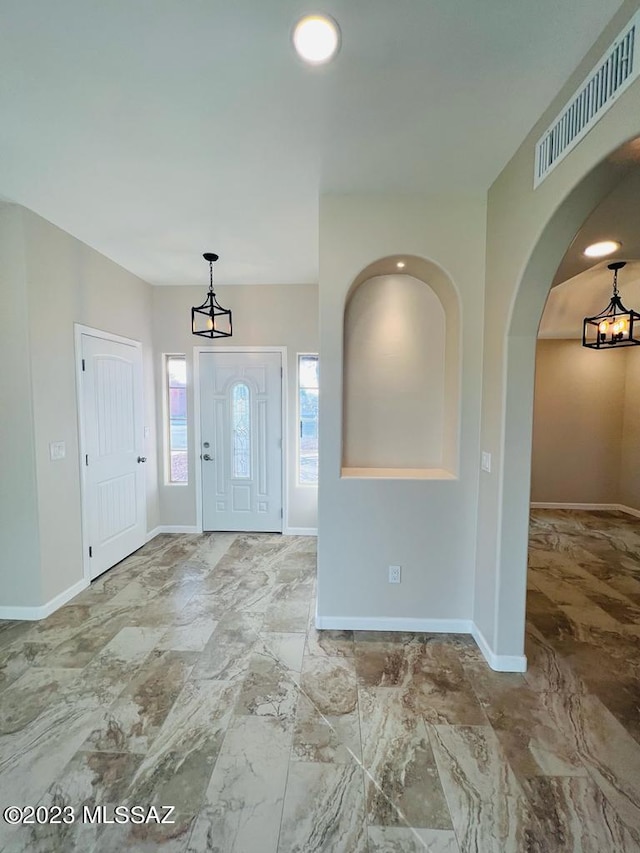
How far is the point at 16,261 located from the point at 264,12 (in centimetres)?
225

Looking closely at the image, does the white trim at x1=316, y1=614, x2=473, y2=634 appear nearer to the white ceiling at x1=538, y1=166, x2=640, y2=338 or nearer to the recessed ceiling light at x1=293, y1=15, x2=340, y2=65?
the white ceiling at x1=538, y1=166, x2=640, y2=338

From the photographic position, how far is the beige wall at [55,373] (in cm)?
249

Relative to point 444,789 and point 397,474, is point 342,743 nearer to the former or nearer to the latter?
point 444,789

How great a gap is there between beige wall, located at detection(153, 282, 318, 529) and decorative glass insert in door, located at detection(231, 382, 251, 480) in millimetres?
468

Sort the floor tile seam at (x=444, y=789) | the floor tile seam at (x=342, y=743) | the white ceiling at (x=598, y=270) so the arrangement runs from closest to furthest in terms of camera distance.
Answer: the floor tile seam at (x=444, y=789), the floor tile seam at (x=342, y=743), the white ceiling at (x=598, y=270)

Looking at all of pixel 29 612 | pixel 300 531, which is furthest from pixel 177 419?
pixel 29 612

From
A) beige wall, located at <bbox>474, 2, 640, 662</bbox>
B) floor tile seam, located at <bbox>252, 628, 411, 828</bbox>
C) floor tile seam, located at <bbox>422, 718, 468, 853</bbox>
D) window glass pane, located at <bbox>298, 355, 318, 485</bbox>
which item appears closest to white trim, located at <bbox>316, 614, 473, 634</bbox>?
beige wall, located at <bbox>474, 2, 640, 662</bbox>

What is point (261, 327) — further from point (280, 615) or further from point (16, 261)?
point (280, 615)

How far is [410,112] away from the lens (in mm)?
1591

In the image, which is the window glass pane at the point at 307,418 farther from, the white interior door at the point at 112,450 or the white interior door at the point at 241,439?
the white interior door at the point at 112,450

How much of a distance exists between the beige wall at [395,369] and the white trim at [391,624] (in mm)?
1037

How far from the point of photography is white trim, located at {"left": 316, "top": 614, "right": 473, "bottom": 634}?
2381 mm

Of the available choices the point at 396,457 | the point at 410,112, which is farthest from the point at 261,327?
the point at 410,112

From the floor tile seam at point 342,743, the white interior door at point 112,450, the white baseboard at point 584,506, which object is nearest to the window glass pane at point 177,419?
the white interior door at point 112,450
